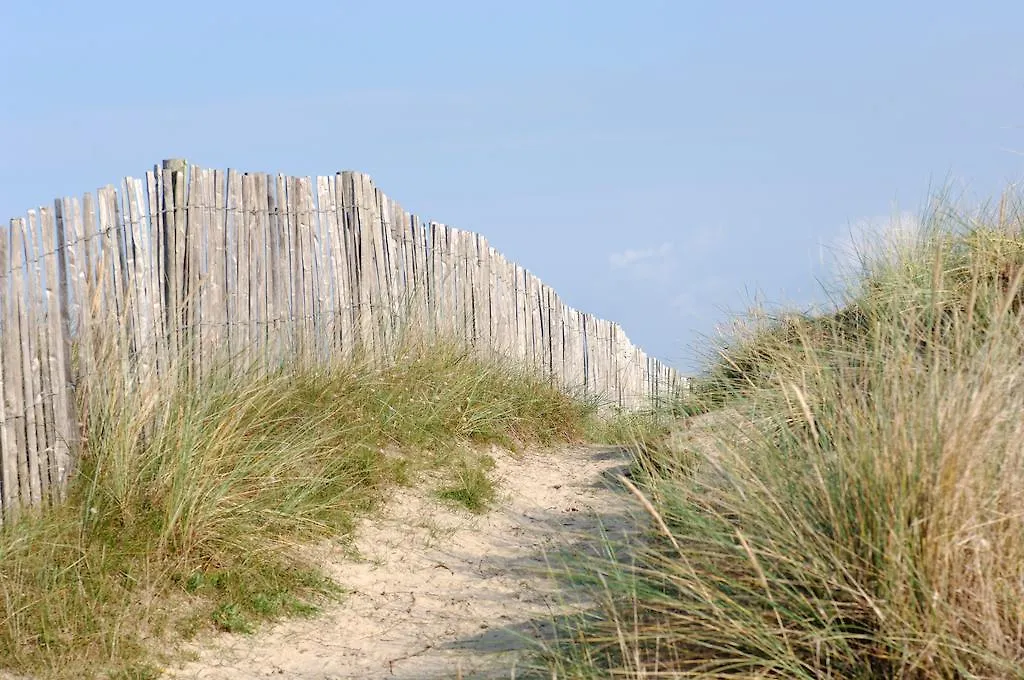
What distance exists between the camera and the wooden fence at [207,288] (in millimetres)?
4922

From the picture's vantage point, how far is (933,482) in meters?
2.94

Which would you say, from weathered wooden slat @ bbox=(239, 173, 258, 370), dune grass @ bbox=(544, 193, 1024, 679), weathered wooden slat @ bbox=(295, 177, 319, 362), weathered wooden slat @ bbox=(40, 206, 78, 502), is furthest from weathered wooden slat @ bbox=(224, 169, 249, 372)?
dune grass @ bbox=(544, 193, 1024, 679)

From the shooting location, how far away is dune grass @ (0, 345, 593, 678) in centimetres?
432

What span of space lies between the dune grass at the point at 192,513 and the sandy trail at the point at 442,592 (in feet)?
0.50

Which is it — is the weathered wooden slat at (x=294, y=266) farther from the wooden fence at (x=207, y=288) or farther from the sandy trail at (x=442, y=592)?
the sandy trail at (x=442, y=592)

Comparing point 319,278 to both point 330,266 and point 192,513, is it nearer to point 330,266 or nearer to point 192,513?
point 330,266

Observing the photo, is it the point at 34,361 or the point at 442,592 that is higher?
the point at 34,361

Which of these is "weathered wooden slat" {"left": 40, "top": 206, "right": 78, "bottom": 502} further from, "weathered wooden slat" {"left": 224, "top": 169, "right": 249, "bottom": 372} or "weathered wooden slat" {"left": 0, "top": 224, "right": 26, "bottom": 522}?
"weathered wooden slat" {"left": 224, "top": 169, "right": 249, "bottom": 372}

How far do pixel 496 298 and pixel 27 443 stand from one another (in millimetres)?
5613

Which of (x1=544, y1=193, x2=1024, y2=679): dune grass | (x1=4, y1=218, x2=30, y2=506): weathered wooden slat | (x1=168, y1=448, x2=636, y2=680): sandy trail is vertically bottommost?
(x1=168, y1=448, x2=636, y2=680): sandy trail

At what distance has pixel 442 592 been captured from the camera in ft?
17.2

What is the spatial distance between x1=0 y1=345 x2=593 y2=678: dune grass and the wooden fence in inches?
8.7

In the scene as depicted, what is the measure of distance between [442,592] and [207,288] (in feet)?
7.51

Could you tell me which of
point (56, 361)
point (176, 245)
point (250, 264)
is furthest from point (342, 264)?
point (56, 361)
